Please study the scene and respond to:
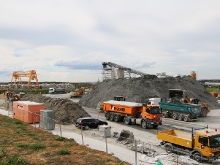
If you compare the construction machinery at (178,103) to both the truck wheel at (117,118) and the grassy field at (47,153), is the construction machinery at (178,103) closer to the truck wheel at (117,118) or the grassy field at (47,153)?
the truck wheel at (117,118)

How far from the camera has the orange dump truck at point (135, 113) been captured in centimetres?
A: 2782

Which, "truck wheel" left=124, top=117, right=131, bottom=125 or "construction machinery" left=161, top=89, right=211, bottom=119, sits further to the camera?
"construction machinery" left=161, top=89, right=211, bottom=119

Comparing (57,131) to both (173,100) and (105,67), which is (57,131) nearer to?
(173,100)

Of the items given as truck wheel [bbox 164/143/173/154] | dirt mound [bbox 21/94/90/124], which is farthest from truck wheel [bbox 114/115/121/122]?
truck wheel [bbox 164/143/173/154]

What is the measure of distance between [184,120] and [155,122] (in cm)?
816

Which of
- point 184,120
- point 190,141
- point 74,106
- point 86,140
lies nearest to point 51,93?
point 74,106

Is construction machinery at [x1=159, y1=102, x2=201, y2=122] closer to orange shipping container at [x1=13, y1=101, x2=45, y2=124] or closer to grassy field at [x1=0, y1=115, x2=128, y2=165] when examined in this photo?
orange shipping container at [x1=13, y1=101, x2=45, y2=124]

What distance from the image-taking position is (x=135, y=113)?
3067cm

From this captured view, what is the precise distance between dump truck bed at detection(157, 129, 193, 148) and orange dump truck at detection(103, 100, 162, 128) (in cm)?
781

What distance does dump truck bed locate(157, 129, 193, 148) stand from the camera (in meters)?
17.0

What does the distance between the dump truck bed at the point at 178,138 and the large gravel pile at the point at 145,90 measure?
25764mm

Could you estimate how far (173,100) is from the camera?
3834cm

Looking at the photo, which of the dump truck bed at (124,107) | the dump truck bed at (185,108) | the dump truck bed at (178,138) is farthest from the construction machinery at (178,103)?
the dump truck bed at (178,138)

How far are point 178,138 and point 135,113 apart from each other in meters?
13.1
